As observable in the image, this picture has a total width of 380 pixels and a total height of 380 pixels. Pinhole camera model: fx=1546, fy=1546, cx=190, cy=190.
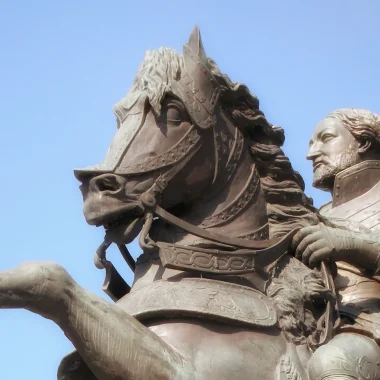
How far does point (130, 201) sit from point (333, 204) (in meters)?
2.51

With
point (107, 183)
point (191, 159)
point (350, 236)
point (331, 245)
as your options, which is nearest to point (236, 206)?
point (191, 159)

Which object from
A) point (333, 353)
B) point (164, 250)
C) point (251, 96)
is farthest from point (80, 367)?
point (251, 96)

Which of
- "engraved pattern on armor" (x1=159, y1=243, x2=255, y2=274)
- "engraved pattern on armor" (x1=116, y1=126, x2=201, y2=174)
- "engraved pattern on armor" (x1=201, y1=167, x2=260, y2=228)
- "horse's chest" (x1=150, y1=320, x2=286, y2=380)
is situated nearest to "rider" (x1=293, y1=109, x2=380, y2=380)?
"horse's chest" (x1=150, y1=320, x2=286, y2=380)

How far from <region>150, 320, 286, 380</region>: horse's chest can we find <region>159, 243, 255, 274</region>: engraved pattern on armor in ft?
1.30

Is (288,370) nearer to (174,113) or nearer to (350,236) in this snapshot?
(350,236)

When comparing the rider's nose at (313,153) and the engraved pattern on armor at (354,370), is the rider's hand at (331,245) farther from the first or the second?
the rider's nose at (313,153)

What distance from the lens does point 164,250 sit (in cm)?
965

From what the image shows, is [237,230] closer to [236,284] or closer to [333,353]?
[236,284]

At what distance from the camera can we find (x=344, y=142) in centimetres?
1160

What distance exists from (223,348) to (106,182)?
1285 mm

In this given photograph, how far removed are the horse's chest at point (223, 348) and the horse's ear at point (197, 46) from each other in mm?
1863

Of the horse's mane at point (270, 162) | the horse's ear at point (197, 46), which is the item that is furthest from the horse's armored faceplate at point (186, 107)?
the horse's mane at point (270, 162)

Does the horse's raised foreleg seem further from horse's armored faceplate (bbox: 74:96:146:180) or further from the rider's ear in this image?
the rider's ear

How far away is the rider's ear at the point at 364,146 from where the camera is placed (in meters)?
11.6
